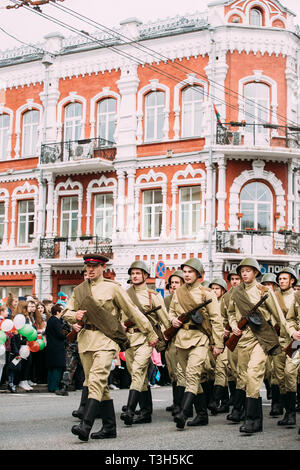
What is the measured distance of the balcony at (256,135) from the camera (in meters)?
28.7

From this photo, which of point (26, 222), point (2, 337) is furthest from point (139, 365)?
point (26, 222)

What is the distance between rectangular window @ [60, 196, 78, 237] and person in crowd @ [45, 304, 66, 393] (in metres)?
16.0

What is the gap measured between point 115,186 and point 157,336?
20.7 m

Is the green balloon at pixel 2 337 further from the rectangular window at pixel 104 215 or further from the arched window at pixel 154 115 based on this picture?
the arched window at pixel 154 115

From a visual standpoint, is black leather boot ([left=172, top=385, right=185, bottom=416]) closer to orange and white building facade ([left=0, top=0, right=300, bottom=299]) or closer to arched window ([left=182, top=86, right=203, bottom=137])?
orange and white building facade ([left=0, top=0, right=300, bottom=299])

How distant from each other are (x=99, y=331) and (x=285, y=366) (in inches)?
140

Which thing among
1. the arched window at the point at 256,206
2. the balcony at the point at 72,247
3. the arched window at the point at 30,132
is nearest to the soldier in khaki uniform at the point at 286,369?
the arched window at the point at 256,206

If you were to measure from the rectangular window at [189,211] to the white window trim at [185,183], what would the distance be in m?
0.19

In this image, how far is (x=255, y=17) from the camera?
2992 centimetres

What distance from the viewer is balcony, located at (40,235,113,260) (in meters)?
30.8

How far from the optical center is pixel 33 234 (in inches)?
1307

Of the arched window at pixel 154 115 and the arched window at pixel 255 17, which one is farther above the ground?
the arched window at pixel 255 17

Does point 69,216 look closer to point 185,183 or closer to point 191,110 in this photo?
point 185,183

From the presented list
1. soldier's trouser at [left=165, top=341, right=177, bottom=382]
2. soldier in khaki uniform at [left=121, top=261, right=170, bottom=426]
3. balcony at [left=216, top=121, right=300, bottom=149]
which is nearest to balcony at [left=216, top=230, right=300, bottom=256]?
balcony at [left=216, top=121, right=300, bottom=149]
